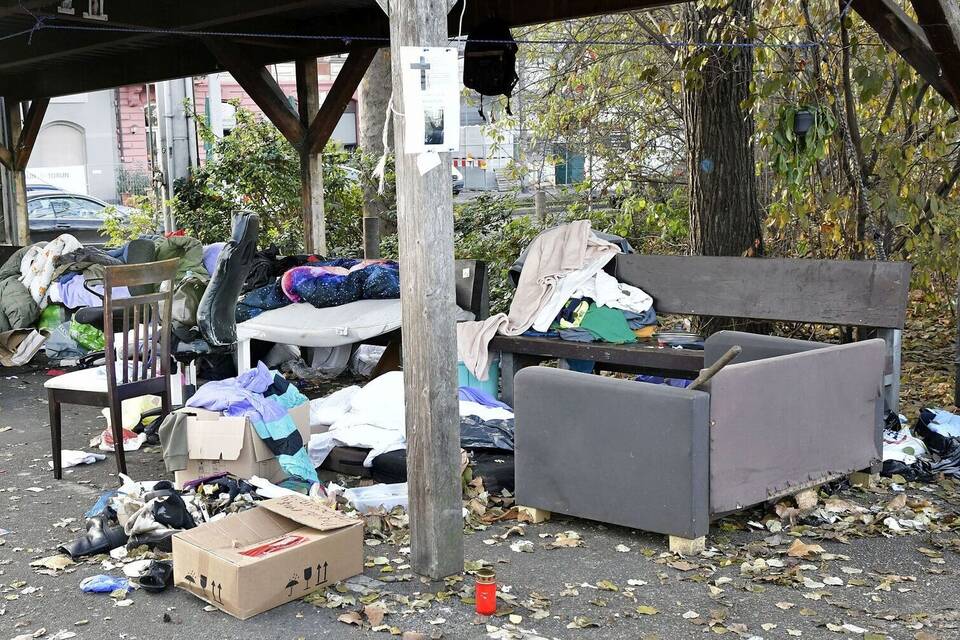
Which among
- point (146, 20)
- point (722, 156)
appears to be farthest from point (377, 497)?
point (146, 20)

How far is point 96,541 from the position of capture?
4477 millimetres

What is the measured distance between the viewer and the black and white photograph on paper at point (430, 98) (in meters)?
3.88

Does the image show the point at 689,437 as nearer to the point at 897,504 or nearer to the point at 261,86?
the point at 897,504

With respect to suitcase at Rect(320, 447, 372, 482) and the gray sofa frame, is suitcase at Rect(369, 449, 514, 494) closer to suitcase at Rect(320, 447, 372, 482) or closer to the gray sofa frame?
suitcase at Rect(320, 447, 372, 482)

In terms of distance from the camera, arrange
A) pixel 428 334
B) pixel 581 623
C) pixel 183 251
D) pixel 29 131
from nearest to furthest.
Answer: pixel 581 623 → pixel 428 334 → pixel 183 251 → pixel 29 131

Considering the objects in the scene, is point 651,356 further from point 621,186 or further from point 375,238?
point 375,238

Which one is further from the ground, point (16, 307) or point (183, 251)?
point (183, 251)

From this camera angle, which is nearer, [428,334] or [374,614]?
[374,614]

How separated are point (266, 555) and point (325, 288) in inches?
169

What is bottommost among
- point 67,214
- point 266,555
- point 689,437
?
point 266,555

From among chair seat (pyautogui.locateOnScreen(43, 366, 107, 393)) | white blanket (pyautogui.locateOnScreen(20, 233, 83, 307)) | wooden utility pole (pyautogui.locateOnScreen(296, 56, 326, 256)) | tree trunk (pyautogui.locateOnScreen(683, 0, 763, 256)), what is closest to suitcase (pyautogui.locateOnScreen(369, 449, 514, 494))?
chair seat (pyautogui.locateOnScreen(43, 366, 107, 393))

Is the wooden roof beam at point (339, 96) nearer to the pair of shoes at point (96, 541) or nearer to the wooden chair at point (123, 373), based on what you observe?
the wooden chair at point (123, 373)

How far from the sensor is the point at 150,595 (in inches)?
159

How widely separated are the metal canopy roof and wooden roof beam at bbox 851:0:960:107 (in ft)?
5.00
